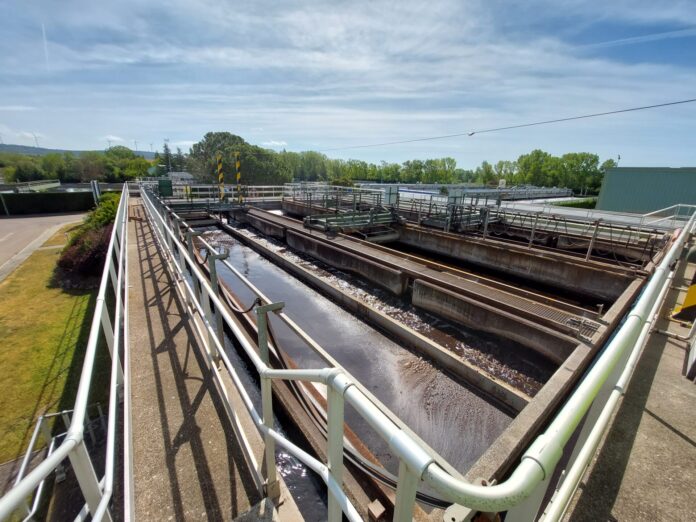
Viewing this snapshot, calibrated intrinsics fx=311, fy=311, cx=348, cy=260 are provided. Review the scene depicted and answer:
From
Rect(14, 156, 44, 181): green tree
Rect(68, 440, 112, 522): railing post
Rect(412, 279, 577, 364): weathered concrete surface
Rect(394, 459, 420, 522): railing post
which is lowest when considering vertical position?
Rect(412, 279, 577, 364): weathered concrete surface

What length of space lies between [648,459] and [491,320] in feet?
13.6

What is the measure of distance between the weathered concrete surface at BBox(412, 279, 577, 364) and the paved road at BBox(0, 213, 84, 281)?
15542 mm

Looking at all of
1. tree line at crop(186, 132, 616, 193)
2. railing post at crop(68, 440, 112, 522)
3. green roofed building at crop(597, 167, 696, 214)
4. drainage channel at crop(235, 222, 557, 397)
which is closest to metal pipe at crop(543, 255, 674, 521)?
railing post at crop(68, 440, 112, 522)

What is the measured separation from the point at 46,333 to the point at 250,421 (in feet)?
28.0

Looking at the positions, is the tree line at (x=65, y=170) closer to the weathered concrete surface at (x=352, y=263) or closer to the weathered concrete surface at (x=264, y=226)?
the weathered concrete surface at (x=264, y=226)

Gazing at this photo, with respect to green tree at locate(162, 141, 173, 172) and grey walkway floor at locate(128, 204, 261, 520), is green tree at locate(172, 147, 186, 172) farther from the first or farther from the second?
grey walkway floor at locate(128, 204, 261, 520)

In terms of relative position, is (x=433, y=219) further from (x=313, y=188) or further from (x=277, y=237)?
(x=313, y=188)

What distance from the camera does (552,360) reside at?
17.5 ft

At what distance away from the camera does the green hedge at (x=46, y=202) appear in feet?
86.7

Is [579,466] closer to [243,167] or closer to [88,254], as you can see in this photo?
[88,254]

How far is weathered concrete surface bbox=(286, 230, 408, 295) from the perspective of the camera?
8141 millimetres

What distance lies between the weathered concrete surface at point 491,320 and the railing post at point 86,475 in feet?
19.4

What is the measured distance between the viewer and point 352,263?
31.3 ft

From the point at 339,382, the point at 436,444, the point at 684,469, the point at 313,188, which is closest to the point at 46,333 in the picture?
the point at 436,444
